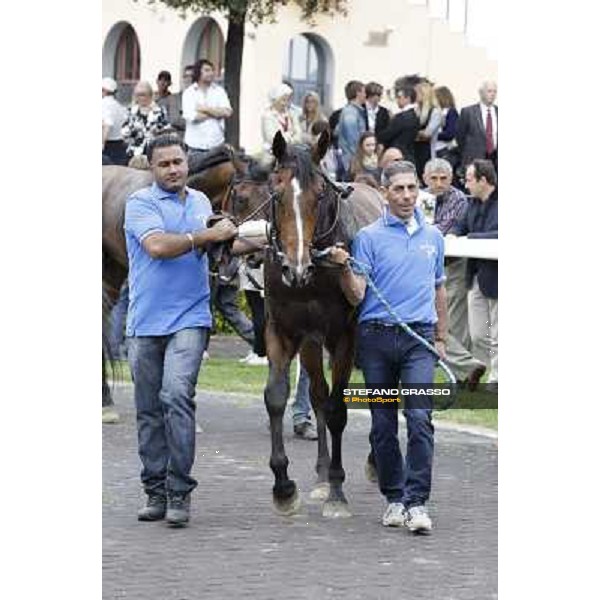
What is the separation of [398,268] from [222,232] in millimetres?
918

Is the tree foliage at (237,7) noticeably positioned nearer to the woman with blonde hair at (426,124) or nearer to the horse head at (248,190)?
the woman with blonde hair at (426,124)

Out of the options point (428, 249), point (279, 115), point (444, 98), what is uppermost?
point (444, 98)

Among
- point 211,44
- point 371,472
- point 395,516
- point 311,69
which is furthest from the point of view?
point 311,69

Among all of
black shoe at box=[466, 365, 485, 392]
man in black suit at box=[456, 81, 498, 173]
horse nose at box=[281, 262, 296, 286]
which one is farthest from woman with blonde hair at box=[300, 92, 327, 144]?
horse nose at box=[281, 262, 296, 286]

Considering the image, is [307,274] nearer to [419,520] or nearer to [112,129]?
[419,520]

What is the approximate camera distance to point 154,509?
9.19 meters

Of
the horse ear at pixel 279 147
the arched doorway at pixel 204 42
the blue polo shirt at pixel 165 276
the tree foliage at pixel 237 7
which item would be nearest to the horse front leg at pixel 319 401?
the blue polo shirt at pixel 165 276

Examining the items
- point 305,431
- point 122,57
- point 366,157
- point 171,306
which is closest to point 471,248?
point 305,431

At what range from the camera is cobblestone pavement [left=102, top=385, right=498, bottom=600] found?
25.0 ft

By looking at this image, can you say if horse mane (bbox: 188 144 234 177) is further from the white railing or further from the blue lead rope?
the blue lead rope
